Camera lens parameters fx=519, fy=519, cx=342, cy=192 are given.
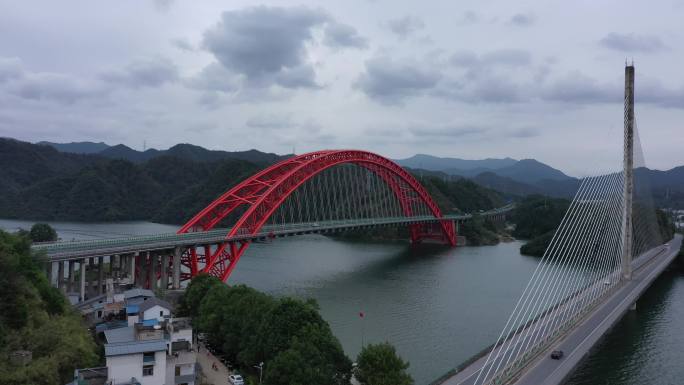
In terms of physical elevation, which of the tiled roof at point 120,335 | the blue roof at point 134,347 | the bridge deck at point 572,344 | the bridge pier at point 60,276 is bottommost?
the bridge deck at point 572,344

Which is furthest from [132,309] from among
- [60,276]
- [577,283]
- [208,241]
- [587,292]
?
[577,283]

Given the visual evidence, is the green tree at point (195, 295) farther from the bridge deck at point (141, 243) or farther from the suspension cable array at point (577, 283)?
the suspension cable array at point (577, 283)

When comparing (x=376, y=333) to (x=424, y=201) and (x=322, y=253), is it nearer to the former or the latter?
(x=322, y=253)

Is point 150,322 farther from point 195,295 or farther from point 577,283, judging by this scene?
point 577,283

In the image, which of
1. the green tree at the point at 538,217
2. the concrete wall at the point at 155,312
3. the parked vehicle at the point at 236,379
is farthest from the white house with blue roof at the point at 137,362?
the green tree at the point at 538,217

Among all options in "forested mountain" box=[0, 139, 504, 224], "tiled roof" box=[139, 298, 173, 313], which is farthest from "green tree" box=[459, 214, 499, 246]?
"tiled roof" box=[139, 298, 173, 313]

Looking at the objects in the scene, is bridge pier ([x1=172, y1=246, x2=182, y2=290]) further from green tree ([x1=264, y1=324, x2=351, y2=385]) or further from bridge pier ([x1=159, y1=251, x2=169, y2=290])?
green tree ([x1=264, y1=324, x2=351, y2=385])
